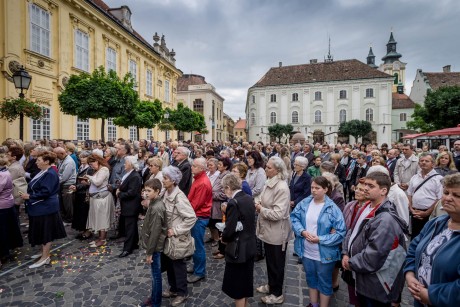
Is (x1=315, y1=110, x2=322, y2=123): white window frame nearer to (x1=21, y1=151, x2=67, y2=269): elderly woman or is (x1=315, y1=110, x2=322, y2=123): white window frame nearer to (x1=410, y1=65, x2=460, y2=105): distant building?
(x1=410, y1=65, x2=460, y2=105): distant building

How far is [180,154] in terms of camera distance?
17.6 feet

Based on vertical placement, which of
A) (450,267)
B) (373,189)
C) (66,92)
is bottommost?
(450,267)

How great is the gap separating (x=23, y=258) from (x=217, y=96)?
5075 centimetres

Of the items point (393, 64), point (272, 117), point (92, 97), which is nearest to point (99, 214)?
point (92, 97)

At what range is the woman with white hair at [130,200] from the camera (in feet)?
15.7

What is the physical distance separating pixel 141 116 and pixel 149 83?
13.3 metres

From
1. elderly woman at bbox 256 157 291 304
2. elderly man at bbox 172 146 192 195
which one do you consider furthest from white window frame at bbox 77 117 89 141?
elderly woman at bbox 256 157 291 304

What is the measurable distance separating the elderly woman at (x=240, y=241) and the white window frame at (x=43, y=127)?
602 inches

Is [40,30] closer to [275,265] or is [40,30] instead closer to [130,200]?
[130,200]

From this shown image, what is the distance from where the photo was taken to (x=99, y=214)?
5129 mm

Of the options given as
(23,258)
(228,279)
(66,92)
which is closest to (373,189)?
(228,279)

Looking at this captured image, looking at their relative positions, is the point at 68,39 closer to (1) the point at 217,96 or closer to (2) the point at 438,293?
(2) the point at 438,293

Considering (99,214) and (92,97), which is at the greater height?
(92,97)

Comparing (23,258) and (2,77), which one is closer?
(23,258)
